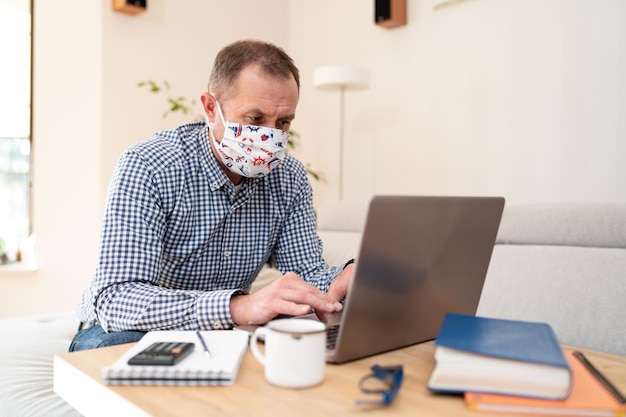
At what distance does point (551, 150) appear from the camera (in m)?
2.69

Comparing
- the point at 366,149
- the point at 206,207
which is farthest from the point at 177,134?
the point at 366,149

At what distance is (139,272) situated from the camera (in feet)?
3.53

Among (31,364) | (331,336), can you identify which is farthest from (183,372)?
(31,364)

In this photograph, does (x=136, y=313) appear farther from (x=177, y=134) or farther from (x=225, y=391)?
(x=177, y=134)

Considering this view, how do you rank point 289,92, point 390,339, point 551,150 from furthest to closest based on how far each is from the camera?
point 551,150, point 289,92, point 390,339

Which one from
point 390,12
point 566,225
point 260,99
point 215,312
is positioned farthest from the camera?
point 390,12

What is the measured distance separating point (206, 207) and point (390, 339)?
2.08ft

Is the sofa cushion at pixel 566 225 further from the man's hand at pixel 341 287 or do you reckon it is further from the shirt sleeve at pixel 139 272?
the shirt sleeve at pixel 139 272

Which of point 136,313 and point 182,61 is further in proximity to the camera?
point 182,61

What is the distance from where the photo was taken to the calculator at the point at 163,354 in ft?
2.22

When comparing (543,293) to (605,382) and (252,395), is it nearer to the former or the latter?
(605,382)

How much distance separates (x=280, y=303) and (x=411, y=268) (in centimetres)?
24

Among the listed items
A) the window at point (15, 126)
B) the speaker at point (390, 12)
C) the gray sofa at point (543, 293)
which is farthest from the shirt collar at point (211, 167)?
the window at point (15, 126)

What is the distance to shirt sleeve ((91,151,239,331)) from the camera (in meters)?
0.97
